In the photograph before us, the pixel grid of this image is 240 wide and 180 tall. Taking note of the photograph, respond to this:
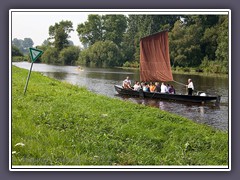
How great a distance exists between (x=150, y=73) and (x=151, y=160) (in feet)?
38.6

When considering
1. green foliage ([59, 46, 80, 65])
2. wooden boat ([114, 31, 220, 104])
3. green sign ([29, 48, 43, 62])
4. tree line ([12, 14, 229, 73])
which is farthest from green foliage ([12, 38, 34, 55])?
wooden boat ([114, 31, 220, 104])

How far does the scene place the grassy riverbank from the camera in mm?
6891

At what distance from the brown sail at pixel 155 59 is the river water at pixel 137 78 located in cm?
73

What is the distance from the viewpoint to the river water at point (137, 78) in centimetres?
1346

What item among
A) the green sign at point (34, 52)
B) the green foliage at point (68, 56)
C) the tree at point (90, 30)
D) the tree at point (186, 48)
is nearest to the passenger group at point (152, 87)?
the tree at point (186, 48)

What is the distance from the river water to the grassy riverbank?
10.3ft

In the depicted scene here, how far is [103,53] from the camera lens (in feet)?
45.9

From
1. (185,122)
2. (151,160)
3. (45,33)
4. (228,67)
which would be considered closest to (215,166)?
(151,160)

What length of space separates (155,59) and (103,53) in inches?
211

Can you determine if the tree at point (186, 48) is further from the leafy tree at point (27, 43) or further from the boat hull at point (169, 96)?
the leafy tree at point (27, 43)

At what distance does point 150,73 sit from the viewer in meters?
18.5

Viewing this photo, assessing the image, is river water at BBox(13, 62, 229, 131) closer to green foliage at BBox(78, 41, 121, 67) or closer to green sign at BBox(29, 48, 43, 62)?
Result: green foliage at BBox(78, 41, 121, 67)

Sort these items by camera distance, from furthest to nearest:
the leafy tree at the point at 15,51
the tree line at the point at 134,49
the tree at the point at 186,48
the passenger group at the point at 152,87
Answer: the passenger group at the point at 152,87 → the tree at the point at 186,48 → the tree line at the point at 134,49 → the leafy tree at the point at 15,51

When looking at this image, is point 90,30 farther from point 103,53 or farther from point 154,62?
point 154,62
